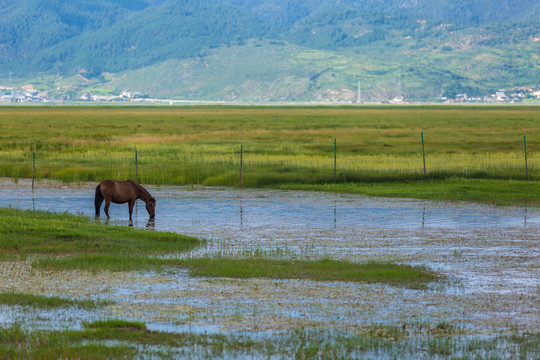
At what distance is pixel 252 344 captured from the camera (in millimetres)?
10797

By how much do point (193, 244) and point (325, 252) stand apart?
3125 millimetres

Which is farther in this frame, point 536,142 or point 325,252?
point 536,142

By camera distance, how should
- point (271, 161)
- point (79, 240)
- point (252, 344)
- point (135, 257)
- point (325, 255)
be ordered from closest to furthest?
point (252, 344), point (135, 257), point (325, 255), point (79, 240), point (271, 161)

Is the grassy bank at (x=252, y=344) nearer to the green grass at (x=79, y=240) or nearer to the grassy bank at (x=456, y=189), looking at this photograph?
the green grass at (x=79, y=240)

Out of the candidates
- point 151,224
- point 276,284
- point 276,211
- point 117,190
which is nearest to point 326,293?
point 276,284

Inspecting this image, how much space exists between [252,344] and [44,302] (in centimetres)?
385

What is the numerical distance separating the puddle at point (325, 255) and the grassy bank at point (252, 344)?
474mm

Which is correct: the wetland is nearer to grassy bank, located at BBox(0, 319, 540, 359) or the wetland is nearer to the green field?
grassy bank, located at BBox(0, 319, 540, 359)

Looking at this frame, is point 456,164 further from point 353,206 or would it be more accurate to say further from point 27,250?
point 27,250

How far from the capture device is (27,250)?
703 inches

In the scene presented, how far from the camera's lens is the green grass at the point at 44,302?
12.7m

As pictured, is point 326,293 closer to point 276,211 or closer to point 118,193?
point 118,193

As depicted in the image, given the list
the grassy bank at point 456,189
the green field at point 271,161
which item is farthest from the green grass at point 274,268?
the green field at point 271,161

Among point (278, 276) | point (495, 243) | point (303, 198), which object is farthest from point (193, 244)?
point (303, 198)
